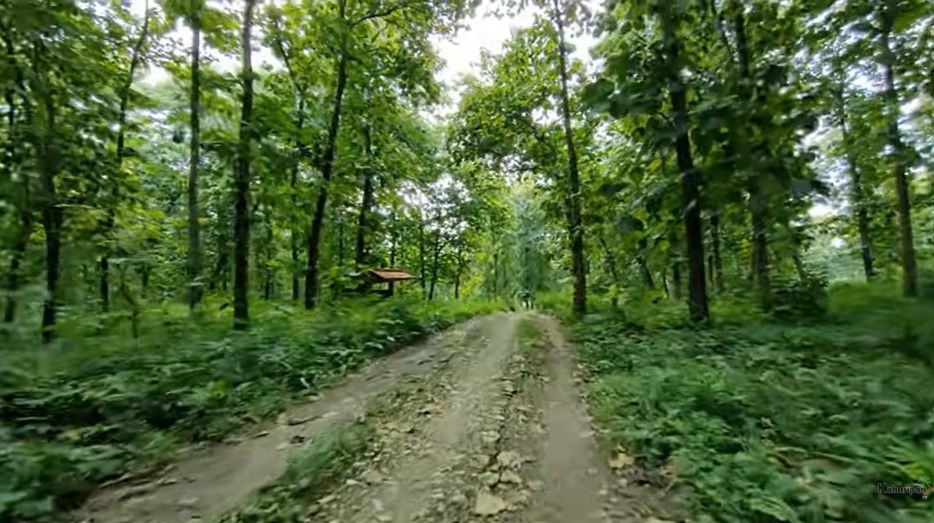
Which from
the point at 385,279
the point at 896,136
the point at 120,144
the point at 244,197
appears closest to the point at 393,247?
the point at 385,279

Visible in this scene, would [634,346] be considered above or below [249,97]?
below

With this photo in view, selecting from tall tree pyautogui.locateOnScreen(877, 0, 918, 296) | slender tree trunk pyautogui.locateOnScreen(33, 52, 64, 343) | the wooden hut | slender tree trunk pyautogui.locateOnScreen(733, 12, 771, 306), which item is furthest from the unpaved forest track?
the wooden hut

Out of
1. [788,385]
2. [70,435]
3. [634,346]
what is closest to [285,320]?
[70,435]

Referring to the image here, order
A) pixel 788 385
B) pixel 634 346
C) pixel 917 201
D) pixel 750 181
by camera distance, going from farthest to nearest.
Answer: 1. pixel 917 201
2. pixel 634 346
3. pixel 750 181
4. pixel 788 385

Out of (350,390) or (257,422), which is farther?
(350,390)

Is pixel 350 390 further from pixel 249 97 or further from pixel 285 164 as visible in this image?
pixel 249 97

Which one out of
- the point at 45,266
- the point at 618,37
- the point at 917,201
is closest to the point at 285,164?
the point at 45,266

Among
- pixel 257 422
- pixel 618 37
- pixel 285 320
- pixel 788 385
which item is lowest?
pixel 257 422

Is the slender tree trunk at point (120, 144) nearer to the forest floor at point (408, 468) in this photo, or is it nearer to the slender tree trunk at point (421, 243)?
the forest floor at point (408, 468)

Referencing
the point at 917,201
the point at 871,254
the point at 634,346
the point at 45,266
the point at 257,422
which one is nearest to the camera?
the point at 257,422

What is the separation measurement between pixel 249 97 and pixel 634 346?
23.6 ft

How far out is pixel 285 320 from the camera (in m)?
7.86

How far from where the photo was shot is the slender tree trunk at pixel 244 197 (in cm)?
722

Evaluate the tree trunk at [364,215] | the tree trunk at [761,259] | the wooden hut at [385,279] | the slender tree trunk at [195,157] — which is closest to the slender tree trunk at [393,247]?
the wooden hut at [385,279]
